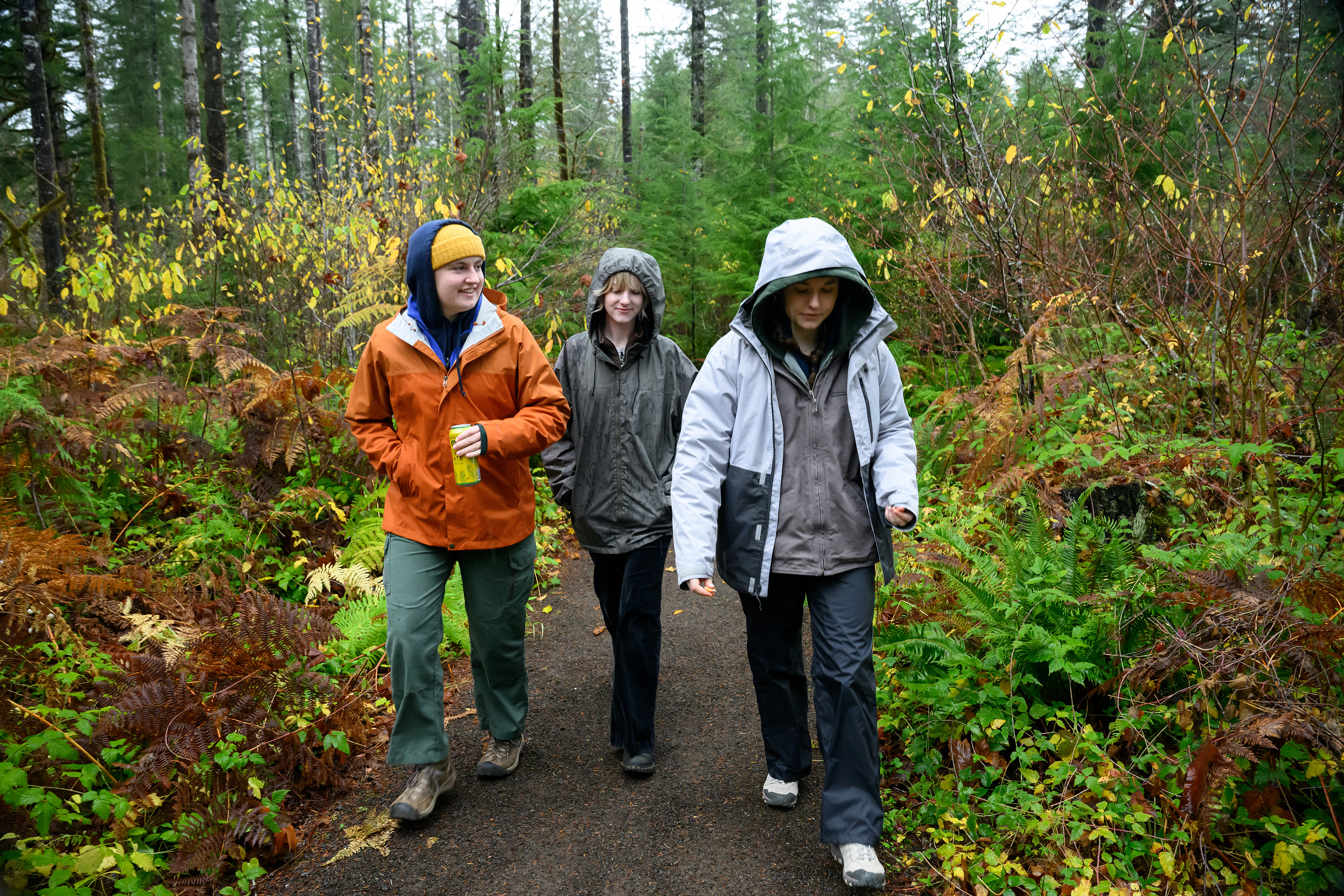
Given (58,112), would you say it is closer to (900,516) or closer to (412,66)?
(412,66)

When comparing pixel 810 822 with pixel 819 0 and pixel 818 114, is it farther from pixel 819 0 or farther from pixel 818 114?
pixel 819 0

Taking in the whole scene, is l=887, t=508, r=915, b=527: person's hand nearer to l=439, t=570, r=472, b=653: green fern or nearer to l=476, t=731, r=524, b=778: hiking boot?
l=476, t=731, r=524, b=778: hiking boot

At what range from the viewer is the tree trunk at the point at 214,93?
12.9 metres

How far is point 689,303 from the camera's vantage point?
1360cm

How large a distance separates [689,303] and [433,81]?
38641 mm

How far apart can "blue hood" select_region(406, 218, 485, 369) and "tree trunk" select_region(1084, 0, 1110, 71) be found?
881cm

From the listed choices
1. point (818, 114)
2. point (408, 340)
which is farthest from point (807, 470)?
point (818, 114)

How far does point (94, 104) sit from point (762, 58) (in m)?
13.2

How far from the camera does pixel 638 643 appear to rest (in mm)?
3836

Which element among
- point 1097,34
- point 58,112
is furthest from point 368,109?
point 58,112

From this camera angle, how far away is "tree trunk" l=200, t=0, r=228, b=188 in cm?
1288

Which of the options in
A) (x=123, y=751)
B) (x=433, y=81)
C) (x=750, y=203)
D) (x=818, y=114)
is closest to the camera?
(x=123, y=751)

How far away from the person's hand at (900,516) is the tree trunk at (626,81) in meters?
23.2

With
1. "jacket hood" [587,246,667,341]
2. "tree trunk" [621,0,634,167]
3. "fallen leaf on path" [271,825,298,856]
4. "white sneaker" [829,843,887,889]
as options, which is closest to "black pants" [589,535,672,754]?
"jacket hood" [587,246,667,341]
